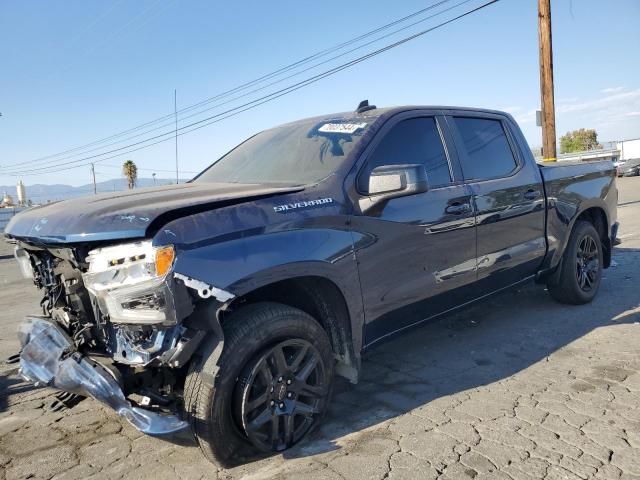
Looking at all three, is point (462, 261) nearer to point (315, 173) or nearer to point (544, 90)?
point (315, 173)

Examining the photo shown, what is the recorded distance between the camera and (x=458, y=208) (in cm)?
379

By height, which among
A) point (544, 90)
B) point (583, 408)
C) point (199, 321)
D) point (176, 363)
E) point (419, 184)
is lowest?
point (583, 408)

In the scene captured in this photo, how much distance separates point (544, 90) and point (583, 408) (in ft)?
37.0

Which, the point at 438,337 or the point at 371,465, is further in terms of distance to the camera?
the point at 438,337

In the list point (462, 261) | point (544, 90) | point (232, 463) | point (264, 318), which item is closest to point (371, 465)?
point (232, 463)

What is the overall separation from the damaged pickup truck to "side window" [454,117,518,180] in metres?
0.03

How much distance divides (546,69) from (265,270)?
40.5ft

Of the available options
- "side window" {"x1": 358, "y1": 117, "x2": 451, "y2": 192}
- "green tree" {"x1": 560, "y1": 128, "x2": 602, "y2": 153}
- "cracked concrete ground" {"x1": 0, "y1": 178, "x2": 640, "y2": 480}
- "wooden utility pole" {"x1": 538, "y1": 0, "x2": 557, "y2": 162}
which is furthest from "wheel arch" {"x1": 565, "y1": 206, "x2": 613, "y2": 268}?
"green tree" {"x1": 560, "y1": 128, "x2": 602, "y2": 153}

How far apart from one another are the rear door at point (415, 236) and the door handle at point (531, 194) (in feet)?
2.95

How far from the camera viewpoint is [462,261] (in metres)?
3.81

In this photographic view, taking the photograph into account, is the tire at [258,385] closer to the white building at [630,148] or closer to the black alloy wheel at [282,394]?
the black alloy wheel at [282,394]

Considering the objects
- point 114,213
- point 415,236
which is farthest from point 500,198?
point 114,213

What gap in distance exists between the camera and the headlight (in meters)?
2.32

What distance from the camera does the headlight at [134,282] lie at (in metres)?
2.32
